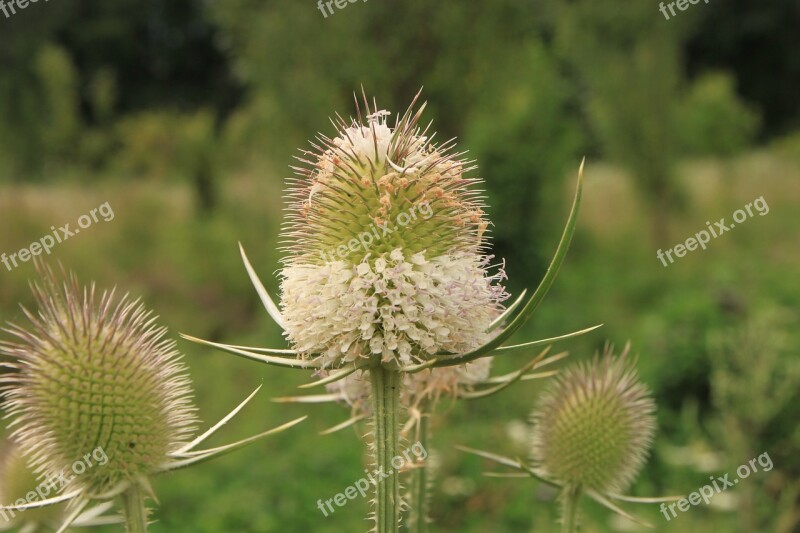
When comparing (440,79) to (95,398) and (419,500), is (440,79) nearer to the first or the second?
(419,500)

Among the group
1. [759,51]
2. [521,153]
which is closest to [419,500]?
[521,153]

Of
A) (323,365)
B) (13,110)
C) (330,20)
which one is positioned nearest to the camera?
(323,365)

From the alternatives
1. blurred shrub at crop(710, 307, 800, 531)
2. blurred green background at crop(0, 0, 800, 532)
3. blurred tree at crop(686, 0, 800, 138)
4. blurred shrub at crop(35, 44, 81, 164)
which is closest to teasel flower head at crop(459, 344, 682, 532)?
blurred shrub at crop(710, 307, 800, 531)

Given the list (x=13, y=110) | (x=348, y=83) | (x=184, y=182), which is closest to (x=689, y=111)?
(x=348, y=83)

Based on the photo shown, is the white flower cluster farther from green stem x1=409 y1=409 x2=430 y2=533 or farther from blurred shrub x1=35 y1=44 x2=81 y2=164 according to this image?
blurred shrub x1=35 y1=44 x2=81 y2=164

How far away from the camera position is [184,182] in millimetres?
13484

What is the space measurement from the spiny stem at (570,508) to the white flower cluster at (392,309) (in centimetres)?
71

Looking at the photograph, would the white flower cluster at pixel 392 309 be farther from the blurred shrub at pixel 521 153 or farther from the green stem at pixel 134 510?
the blurred shrub at pixel 521 153

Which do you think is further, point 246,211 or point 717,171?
point 717,171

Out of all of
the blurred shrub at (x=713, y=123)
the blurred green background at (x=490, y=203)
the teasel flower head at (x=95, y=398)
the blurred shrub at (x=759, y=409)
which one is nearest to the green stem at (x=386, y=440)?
the teasel flower head at (x=95, y=398)

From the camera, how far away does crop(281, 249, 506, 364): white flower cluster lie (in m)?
1.74

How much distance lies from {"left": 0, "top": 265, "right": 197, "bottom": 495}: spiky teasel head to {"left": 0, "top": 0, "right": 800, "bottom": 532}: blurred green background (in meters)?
4.63

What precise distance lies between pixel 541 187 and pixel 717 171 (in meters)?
5.57

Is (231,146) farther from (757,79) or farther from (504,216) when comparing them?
(757,79)
